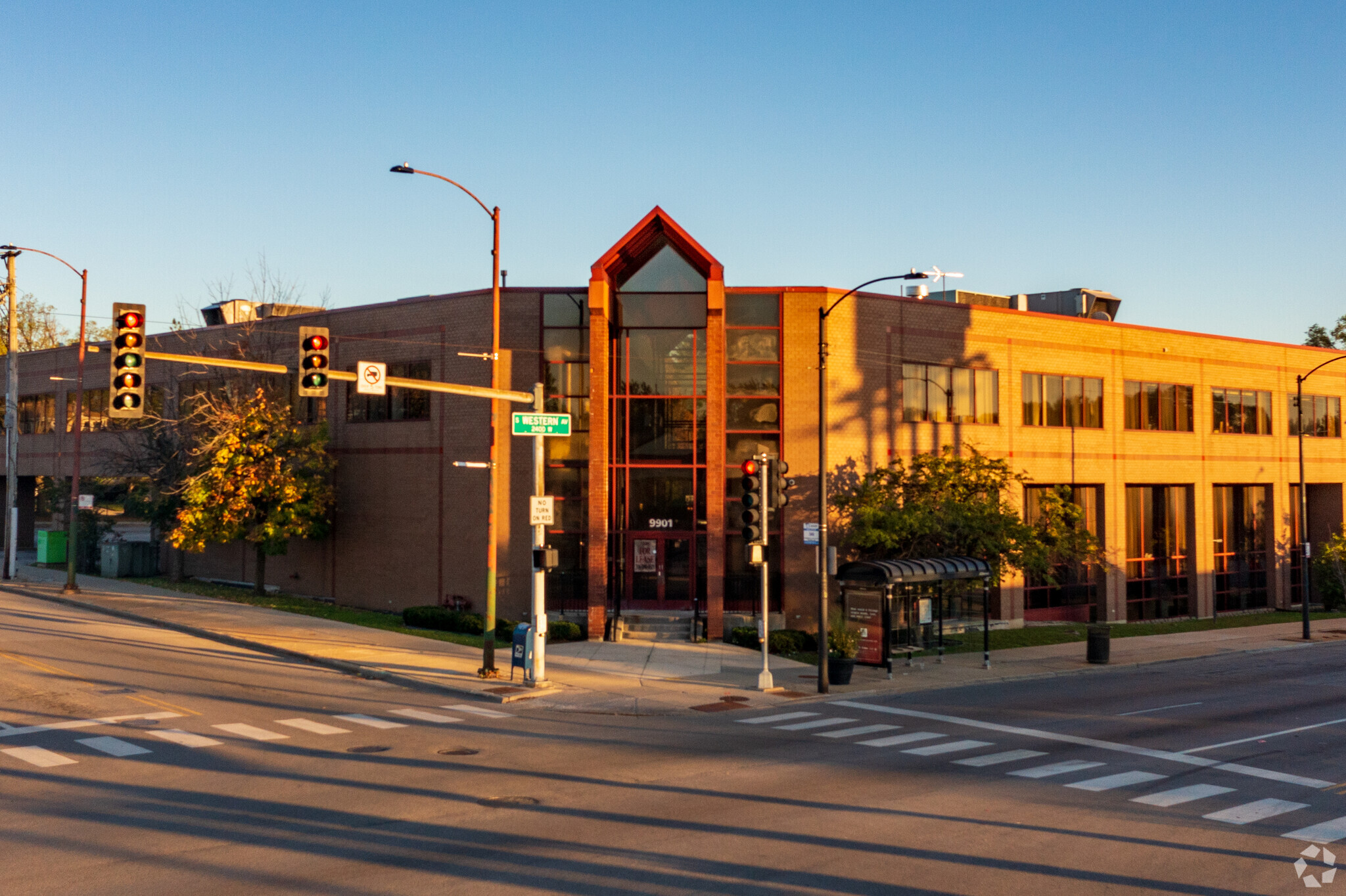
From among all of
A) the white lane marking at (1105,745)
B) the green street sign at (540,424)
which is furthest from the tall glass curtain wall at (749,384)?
the white lane marking at (1105,745)

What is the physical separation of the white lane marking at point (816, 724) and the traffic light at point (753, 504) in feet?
14.5

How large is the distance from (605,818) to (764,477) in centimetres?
1156

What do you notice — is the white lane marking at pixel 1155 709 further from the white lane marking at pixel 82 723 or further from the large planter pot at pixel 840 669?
the white lane marking at pixel 82 723

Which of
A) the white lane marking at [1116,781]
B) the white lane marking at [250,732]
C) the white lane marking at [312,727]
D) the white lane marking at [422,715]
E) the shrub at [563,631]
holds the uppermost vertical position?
the shrub at [563,631]

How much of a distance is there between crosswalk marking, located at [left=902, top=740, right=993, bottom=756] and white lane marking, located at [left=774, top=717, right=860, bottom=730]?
228 cm

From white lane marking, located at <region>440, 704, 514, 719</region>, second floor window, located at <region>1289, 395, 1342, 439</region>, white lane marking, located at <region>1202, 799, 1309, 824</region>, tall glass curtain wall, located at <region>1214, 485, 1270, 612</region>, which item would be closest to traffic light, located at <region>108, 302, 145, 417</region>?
white lane marking, located at <region>440, 704, 514, 719</region>

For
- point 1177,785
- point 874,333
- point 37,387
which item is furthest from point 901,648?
point 37,387

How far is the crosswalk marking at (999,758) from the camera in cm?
1588

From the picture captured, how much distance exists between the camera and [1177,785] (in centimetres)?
1459

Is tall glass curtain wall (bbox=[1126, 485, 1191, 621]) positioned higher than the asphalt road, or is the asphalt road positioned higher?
tall glass curtain wall (bbox=[1126, 485, 1191, 621])

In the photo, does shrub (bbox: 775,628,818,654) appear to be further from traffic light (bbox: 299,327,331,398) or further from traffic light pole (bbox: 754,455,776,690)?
traffic light (bbox: 299,327,331,398)

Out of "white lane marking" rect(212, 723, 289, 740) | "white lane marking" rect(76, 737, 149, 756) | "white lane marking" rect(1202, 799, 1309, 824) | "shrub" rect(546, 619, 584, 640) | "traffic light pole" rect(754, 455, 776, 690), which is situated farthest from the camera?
"shrub" rect(546, 619, 584, 640)

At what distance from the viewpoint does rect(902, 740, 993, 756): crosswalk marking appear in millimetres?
16647

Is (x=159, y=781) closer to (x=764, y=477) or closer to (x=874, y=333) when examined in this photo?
(x=764, y=477)
